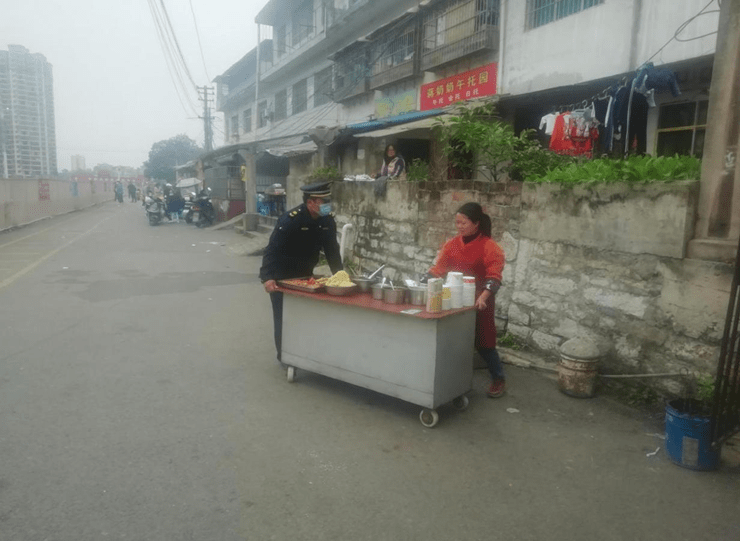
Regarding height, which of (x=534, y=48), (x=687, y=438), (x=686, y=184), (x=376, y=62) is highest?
(x=376, y=62)

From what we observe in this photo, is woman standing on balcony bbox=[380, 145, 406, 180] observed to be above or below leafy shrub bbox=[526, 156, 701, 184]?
above

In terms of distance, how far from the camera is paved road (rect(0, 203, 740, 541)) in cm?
306

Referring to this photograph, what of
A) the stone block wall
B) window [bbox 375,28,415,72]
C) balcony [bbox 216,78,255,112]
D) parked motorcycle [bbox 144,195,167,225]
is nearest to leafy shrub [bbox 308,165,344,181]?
the stone block wall

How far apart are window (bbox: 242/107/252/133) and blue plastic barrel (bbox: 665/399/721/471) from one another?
34.9 metres

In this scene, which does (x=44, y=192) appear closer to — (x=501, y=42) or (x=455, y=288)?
(x=501, y=42)

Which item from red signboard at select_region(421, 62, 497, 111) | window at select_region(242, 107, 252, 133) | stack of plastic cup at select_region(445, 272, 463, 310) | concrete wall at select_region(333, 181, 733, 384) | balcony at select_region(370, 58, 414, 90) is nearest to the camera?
concrete wall at select_region(333, 181, 733, 384)

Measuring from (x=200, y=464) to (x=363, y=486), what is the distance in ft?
3.71

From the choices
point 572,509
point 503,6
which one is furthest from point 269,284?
point 503,6

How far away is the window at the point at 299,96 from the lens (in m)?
25.4

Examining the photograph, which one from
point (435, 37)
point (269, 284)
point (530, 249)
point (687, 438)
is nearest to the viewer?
point (687, 438)

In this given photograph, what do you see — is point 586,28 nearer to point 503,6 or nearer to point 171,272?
point 503,6

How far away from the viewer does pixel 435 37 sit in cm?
1459

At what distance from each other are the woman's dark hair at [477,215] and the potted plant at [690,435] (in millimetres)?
2061

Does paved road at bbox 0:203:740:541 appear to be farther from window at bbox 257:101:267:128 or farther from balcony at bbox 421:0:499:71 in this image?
window at bbox 257:101:267:128
